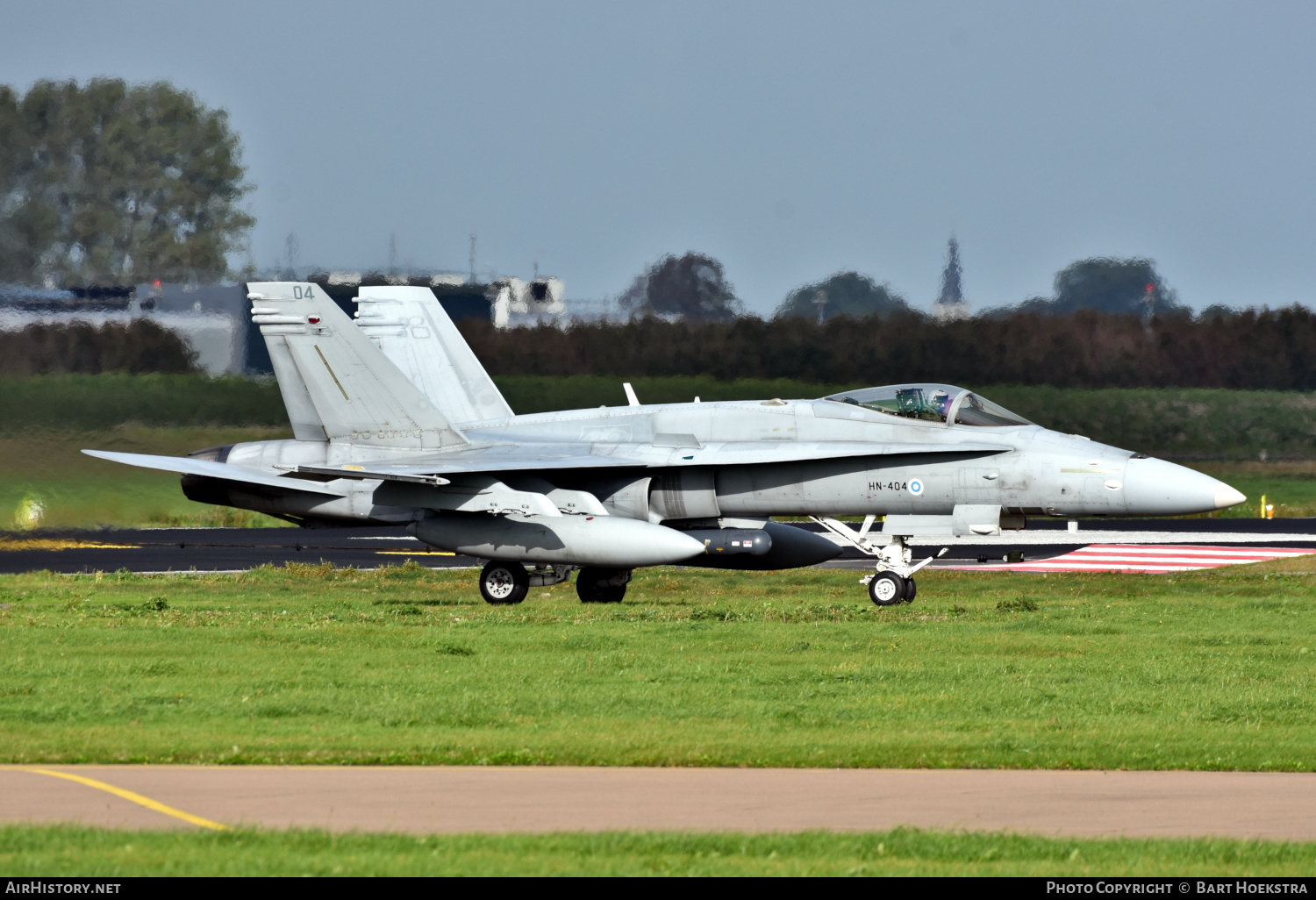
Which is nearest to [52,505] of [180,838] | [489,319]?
[489,319]

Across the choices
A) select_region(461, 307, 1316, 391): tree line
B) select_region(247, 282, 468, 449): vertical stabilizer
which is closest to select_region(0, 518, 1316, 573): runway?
select_region(461, 307, 1316, 391): tree line

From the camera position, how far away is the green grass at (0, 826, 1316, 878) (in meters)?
7.12

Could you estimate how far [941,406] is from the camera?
2114cm

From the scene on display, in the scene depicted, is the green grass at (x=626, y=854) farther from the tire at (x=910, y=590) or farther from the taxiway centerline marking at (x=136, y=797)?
the tire at (x=910, y=590)

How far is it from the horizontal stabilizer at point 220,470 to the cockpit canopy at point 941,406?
25.0ft

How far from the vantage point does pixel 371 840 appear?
7.65 metres

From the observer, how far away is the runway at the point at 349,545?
28.7 metres

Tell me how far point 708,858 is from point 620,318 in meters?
26.6

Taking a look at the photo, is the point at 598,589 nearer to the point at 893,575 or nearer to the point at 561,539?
the point at 561,539

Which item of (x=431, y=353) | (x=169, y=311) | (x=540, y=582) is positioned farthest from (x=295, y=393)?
(x=169, y=311)

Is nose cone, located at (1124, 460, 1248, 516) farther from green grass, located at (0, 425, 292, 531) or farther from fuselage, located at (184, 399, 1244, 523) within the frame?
green grass, located at (0, 425, 292, 531)

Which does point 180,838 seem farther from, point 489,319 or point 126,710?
point 489,319

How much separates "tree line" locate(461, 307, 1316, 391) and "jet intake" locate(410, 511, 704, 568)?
11.6 metres

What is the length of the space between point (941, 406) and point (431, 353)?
8.76m
